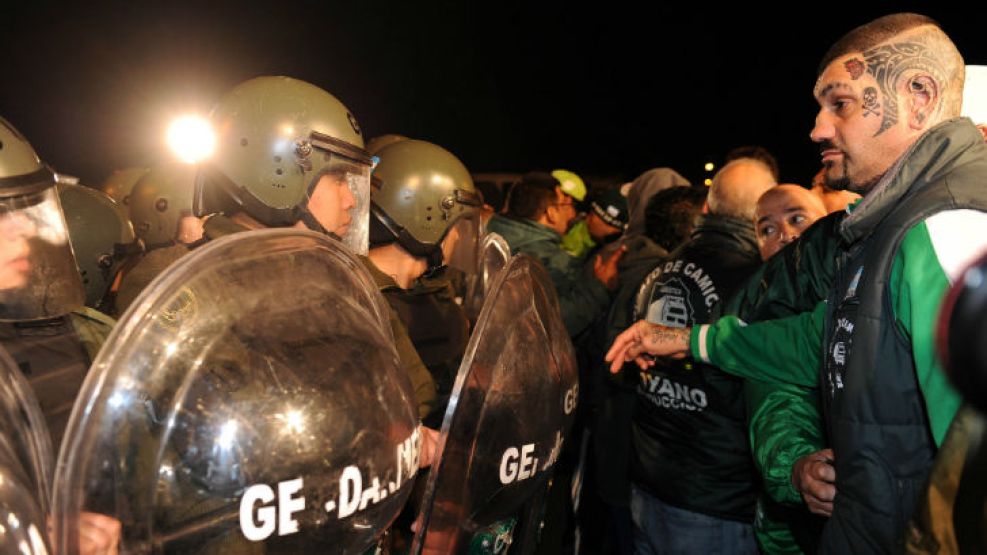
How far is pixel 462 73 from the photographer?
15.8 metres

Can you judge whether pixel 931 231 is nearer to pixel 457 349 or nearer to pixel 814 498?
pixel 814 498

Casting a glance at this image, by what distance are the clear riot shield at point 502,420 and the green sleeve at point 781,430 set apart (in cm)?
69

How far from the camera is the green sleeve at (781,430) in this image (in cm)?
223

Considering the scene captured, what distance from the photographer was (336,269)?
1.51m

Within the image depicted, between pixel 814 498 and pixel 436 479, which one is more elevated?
pixel 436 479

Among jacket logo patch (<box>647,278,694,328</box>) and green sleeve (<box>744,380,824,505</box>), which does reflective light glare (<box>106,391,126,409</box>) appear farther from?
jacket logo patch (<box>647,278,694,328</box>)

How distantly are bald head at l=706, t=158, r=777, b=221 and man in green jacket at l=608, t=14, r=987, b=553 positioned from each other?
145cm

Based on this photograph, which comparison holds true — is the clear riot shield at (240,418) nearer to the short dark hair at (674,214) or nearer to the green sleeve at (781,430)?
the green sleeve at (781,430)

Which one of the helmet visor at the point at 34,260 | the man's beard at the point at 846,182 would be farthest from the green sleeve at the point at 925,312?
the helmet visor at the point at 34,260

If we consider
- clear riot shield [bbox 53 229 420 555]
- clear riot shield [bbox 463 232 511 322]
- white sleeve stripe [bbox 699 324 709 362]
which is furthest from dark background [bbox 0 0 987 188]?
clear riot shield [bbox 53 229 420 555]

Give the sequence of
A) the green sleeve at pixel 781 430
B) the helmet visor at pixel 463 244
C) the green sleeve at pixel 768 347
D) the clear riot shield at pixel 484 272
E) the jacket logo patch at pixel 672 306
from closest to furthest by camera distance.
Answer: the green sleeve at pixel 781 430 < the green sleeve at pixel 768 347 < the jacket logo patch at pixel 672 306 < the helmet visor at pixel 463 244 < the clear riot shield at pixel 484 272

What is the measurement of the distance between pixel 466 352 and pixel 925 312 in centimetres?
96

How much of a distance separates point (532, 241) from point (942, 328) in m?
4.72

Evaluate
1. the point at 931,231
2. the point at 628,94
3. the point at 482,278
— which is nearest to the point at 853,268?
the point at 931,231
